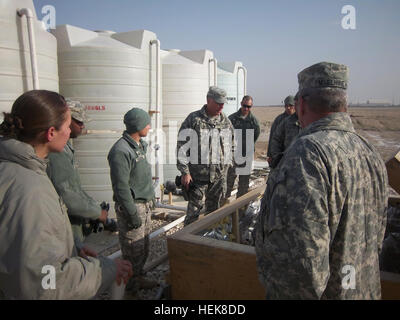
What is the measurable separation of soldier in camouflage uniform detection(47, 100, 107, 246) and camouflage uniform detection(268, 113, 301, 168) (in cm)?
319

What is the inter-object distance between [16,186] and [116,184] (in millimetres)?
1654

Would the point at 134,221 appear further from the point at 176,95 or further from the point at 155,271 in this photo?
the point at 176,95

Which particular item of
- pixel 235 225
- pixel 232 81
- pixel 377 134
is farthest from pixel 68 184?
pixel 377 134

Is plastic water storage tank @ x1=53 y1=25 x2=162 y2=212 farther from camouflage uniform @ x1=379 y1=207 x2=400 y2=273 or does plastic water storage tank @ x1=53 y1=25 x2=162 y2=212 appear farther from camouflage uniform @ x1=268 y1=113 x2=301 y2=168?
camouflage uniform @ x1=379 y1=207 x2=400 y2=273

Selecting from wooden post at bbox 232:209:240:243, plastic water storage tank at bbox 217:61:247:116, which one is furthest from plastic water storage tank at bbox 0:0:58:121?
plastic water storage tank at bbox 217:61:247:116

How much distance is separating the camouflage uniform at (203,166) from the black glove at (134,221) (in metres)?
1.33

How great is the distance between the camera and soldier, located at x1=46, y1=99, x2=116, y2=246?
2180mm

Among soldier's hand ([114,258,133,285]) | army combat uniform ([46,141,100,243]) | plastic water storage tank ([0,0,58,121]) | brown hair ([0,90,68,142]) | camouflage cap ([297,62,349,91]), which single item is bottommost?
soldier's hand ([114,258,133,285])

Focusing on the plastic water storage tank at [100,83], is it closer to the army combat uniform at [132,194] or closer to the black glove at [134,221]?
the army combat uniform at [132,194]

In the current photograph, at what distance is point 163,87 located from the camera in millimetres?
7055

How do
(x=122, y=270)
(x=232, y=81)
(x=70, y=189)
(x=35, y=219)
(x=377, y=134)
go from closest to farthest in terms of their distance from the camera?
(x=35, y=219), (x=122, y=270), (x=70, y=189), (x=232, y=81), (x=377, y=134)

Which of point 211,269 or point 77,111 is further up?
point 77,111

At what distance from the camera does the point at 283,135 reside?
5.19 m

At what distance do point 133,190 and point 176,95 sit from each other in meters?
4.50
